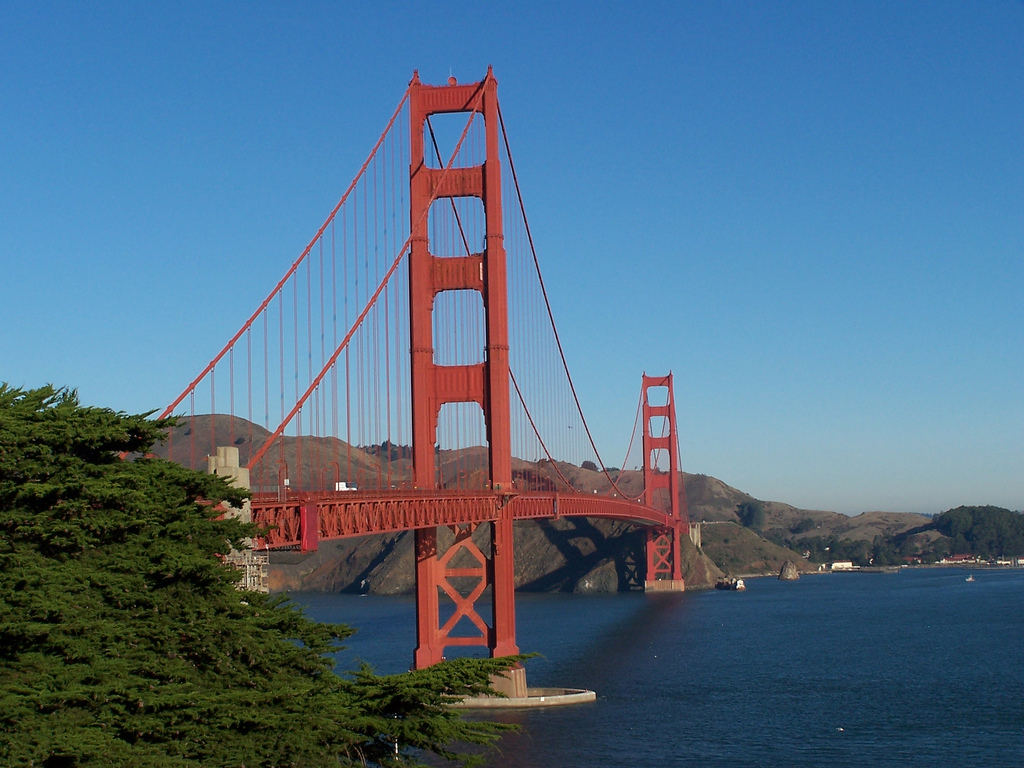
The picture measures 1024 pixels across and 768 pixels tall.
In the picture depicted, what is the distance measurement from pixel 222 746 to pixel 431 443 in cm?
2426

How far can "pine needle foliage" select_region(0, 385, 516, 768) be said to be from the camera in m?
12.8

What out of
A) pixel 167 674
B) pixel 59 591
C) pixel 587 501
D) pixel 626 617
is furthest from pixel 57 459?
pixel 626 617

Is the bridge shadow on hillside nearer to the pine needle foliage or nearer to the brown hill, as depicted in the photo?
the brown hill

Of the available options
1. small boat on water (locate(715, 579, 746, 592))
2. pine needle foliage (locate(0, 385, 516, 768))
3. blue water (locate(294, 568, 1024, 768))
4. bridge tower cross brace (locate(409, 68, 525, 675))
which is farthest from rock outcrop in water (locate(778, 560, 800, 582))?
pine needle foliage (locate(0, 385, 516, 768))

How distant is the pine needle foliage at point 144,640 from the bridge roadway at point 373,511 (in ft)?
4.56

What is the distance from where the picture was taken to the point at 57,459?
46.1 feet

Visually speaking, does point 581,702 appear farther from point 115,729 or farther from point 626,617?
point 626,617

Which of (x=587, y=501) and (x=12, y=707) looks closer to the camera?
(x=12, y=707)

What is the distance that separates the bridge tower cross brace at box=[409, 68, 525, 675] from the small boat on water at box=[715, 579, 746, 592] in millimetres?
70481

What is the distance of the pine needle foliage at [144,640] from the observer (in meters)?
12.8

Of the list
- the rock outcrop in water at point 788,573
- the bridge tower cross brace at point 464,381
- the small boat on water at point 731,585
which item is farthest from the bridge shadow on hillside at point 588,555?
the bridge tower cross brace at point 464,381

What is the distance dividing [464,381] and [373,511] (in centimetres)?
1199

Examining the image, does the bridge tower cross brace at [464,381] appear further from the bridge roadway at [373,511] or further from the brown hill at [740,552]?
the brown hill at [740,552]

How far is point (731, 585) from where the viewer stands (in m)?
108
